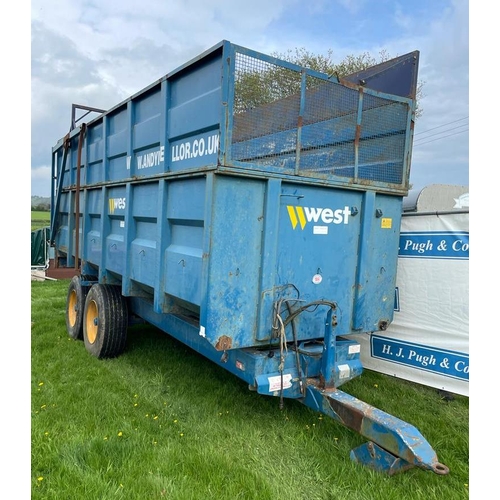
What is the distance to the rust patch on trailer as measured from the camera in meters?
3.12

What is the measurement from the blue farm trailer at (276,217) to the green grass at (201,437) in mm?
324

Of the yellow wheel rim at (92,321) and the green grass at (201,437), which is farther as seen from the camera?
the yellow wheel rim at (92,321)

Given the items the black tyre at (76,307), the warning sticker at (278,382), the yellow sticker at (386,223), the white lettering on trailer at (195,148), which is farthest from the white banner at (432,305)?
the black tyre at (76,307)

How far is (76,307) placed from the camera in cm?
594

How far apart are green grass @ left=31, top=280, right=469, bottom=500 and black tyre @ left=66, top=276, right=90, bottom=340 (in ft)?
2.60

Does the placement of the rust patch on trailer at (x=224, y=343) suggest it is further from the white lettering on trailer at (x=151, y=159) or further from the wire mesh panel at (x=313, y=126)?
the white lettering on trailer at (x=151, y=159)

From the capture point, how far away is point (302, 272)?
11.3 ft

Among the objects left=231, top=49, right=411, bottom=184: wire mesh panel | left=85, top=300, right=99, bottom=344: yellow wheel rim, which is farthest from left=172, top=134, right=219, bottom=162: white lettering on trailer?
left=85, top=300, right=99, bottom=344: yellow wheel rim

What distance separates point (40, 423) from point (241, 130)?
2.82 meters

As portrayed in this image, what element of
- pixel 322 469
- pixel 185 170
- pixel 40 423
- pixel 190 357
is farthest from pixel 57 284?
pixel 322 469

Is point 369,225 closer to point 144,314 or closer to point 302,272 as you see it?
point 302,272

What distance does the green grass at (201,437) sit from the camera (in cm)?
278

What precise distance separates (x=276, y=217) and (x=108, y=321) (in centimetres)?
281

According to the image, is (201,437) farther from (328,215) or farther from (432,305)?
(432,305)
